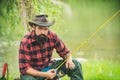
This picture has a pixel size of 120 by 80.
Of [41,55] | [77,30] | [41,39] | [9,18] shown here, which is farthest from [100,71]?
[77,30]

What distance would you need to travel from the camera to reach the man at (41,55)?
4.27 metres

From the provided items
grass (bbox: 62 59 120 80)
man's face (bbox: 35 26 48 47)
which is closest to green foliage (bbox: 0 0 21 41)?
grass (bbox: 62 59 120 80)

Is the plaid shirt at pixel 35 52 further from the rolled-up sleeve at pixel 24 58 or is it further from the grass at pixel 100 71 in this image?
the grass at pixel 100 71

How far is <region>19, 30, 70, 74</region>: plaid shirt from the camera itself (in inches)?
169

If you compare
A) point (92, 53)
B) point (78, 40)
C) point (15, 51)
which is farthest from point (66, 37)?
point (15, 51)

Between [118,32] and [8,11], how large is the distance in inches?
156

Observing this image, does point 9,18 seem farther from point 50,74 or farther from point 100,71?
point 50,74

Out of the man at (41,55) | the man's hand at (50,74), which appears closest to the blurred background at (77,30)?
the man at (41,55)

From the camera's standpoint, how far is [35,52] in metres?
4.38

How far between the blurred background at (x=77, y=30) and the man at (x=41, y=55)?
432mm

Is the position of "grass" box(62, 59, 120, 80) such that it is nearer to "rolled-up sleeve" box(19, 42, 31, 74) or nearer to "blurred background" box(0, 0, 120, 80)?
"blurred background" box(0, 0, 120, 80)

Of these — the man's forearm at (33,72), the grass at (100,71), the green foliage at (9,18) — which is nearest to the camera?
the man's forearm at (33,72)

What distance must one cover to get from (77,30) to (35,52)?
543cm

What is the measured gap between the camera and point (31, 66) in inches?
174
